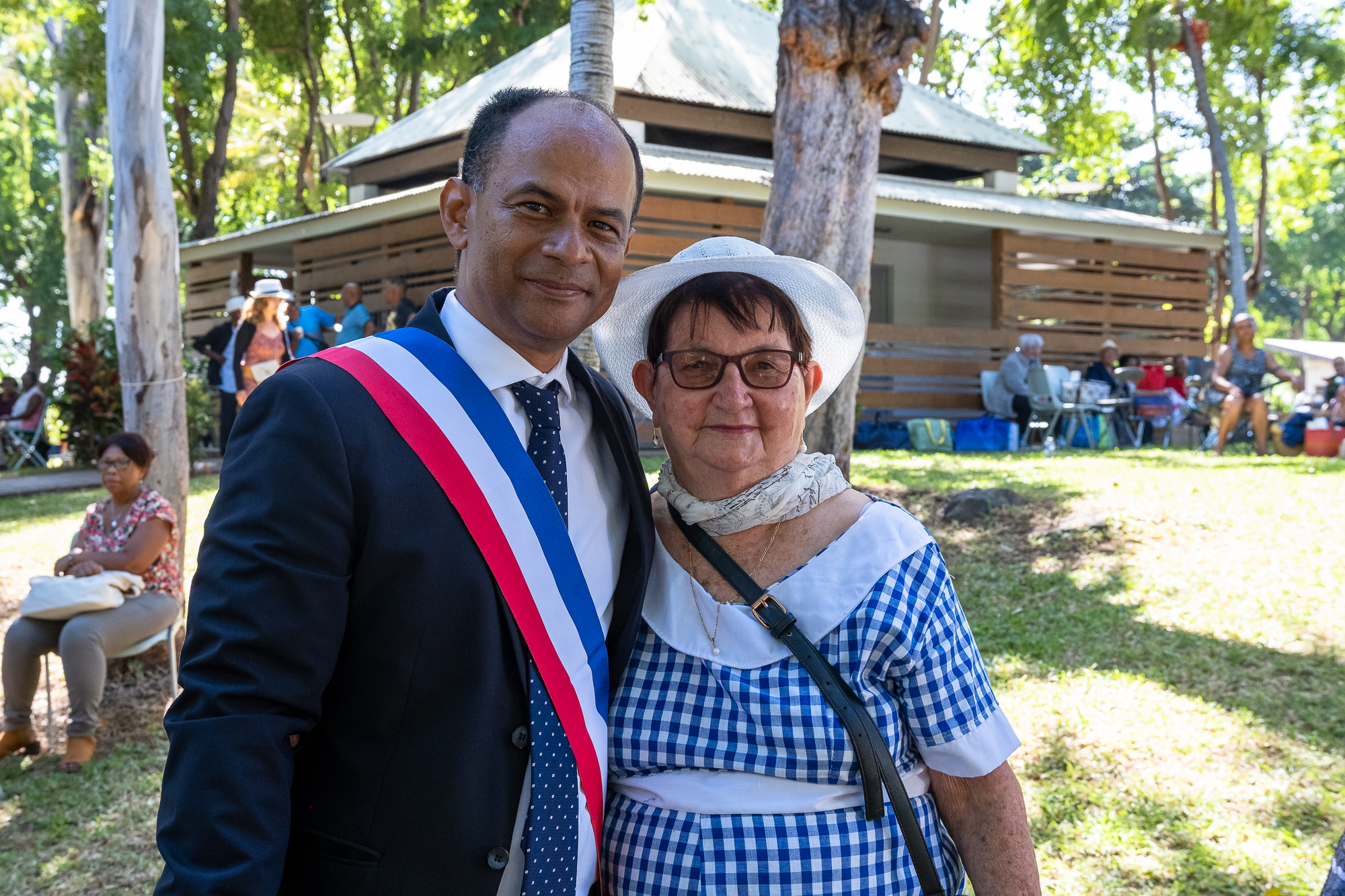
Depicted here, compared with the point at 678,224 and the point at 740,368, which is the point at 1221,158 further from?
the point at 740,368

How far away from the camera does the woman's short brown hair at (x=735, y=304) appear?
7.51 ft

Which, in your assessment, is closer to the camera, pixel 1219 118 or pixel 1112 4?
pixel 1112 4

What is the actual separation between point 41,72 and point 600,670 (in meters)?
26.9

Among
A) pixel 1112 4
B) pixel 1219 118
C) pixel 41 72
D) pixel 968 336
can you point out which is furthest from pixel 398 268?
pixel 1219 118

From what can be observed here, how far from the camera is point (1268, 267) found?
2007 inches

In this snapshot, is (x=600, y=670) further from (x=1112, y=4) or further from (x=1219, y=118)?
(x=1219, y=118)

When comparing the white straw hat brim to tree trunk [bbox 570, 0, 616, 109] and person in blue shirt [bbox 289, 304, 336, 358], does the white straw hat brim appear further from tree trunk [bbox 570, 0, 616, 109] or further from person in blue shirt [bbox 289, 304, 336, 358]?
person in blue shirt [bbox 289, 304, 336, 358]

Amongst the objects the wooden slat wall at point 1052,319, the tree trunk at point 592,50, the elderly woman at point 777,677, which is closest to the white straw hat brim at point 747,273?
the elderly woman at point 777,677

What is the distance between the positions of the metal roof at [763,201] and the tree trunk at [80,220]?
3.13 metres

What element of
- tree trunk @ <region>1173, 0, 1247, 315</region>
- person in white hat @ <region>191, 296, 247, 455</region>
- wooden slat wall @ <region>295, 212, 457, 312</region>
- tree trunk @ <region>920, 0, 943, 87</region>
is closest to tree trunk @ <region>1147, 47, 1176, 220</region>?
tree trunk @ <region>1173, 0, 1247, 315</region>

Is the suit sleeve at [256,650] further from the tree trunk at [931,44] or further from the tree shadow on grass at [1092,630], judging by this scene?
the tree trunk at [931,44]

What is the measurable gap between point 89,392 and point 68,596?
10.1m

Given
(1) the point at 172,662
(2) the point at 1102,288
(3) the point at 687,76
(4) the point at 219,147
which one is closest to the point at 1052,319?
(2) the point at 1102,288

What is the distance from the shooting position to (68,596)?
5.25 m
